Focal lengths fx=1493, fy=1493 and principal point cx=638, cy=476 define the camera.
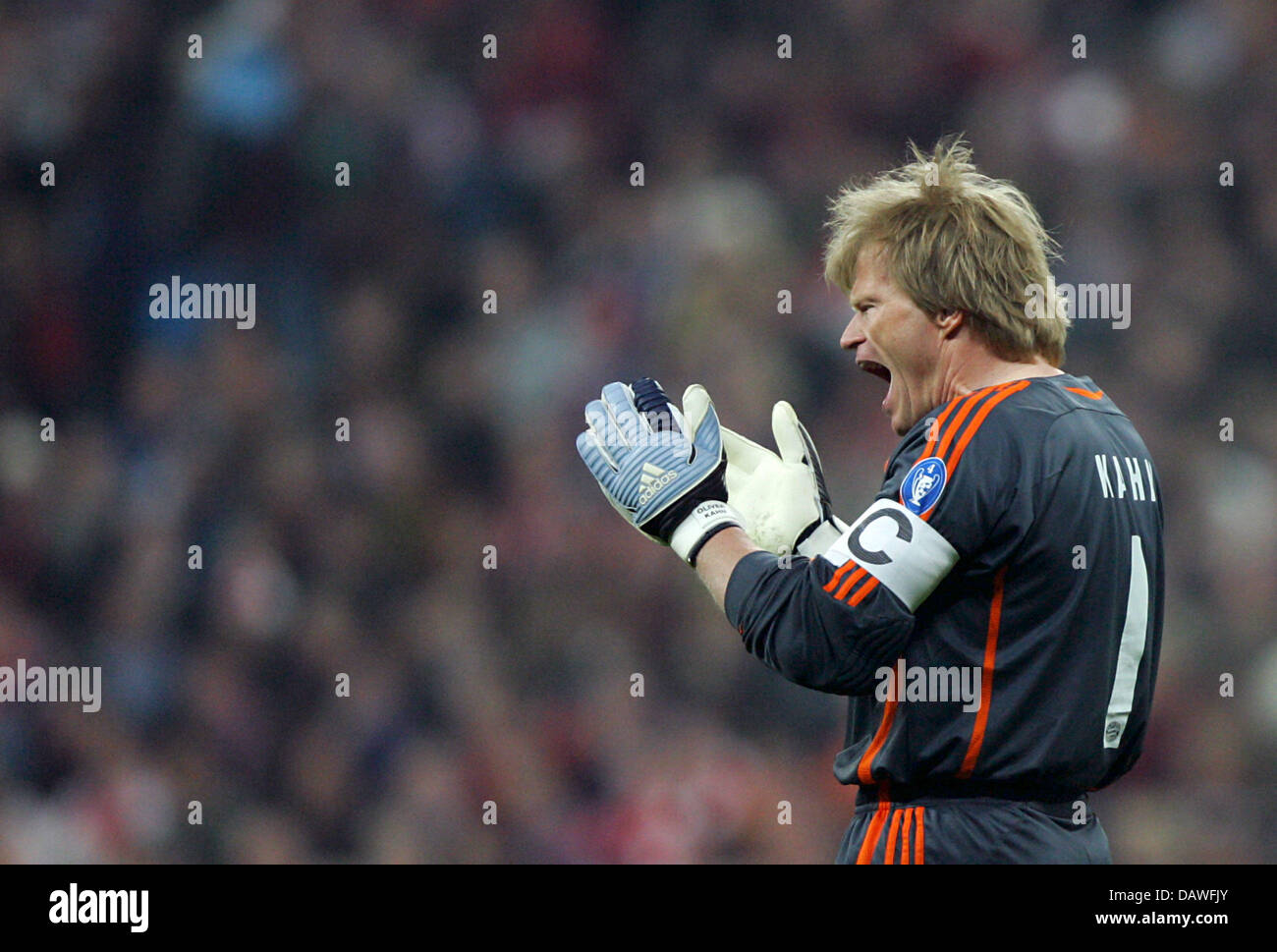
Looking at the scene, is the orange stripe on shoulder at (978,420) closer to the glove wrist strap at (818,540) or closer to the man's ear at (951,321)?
the man's ear at (951,321)

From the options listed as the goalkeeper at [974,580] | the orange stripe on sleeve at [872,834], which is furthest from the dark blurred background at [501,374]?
the goalkeeper at [974,580]

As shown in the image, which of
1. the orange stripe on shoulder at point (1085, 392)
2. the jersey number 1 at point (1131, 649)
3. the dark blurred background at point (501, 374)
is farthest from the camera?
the dark blurred background at point (501, 374)

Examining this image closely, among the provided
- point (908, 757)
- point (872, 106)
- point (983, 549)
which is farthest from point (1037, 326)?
point (872, 106)

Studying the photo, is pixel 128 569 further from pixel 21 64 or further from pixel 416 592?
pixel 21 64

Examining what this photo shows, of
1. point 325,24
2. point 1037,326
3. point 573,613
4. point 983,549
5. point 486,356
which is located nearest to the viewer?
point 983,549

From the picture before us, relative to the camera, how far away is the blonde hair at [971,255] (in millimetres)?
2535

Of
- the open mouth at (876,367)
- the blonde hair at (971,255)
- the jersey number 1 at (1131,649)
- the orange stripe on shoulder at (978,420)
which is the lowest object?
the jersey number 1 at (1131,649)

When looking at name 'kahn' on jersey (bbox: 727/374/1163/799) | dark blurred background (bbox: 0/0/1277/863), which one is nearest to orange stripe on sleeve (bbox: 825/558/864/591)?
name 'kahn' on jersey (bbox: 727/374/1163/799)

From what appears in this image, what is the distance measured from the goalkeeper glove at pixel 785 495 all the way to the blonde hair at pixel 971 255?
1.37 feet

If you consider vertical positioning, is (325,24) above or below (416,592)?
above

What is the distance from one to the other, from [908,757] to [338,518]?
156 inches

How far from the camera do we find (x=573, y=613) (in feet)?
18.8

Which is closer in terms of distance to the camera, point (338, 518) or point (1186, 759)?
point (1186, 759)

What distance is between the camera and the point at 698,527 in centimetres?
254
